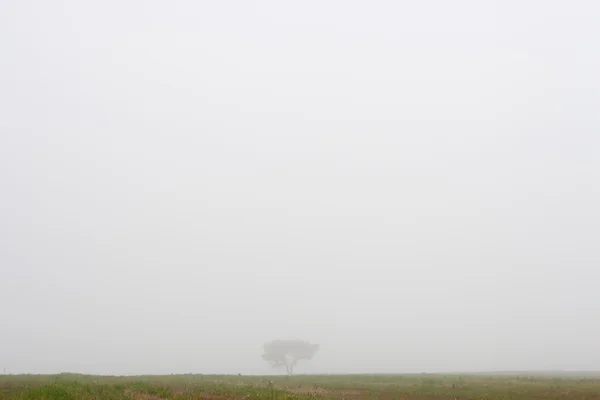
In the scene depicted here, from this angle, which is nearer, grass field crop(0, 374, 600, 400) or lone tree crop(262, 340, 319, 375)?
grass field crop(0, 374, 600, 400)

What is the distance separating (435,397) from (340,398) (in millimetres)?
7833

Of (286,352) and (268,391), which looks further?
(286,352)

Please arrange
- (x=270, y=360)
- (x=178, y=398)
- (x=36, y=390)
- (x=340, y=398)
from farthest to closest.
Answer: (x=270, y=360)
(x=340, y=398)
(x=178, y=398)
(x=36, y=390)

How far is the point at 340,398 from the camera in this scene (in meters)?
38.2

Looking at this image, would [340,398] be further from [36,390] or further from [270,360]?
[270,360]

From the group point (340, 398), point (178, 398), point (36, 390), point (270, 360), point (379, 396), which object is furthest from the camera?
point (270, 360)

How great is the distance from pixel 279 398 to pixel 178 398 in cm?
634

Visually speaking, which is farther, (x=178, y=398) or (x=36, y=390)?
(x=178, y=398)

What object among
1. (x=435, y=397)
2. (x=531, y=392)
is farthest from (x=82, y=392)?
(x=531, y=392)

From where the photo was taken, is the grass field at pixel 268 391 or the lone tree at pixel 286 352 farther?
the lone tree at pixel 286 352

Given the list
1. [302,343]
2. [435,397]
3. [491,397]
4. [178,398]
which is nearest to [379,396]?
[435,397]

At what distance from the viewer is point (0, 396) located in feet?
97.8

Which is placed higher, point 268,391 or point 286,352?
point 268,391

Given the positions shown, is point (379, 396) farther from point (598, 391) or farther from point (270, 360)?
point (270, 360)
